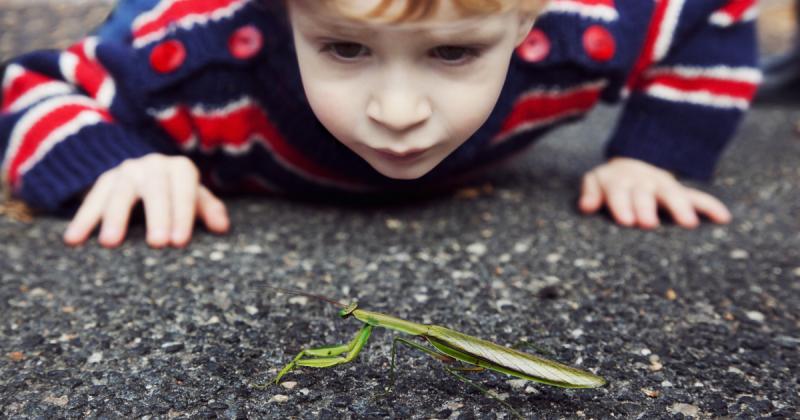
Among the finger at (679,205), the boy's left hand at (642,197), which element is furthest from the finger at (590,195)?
the finger at (679,205)

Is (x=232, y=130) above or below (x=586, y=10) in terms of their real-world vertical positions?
below

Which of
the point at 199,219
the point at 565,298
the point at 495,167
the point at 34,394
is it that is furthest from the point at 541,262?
the point at 34,394

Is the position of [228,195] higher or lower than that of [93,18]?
lower

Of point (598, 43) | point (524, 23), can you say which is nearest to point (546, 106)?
point (598, 43)

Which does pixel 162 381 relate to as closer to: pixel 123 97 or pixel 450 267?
pixel 450 267

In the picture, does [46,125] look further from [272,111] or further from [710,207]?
[710,207]

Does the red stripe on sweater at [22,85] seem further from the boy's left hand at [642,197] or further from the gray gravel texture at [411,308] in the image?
the boy's left hand at [642,197]
